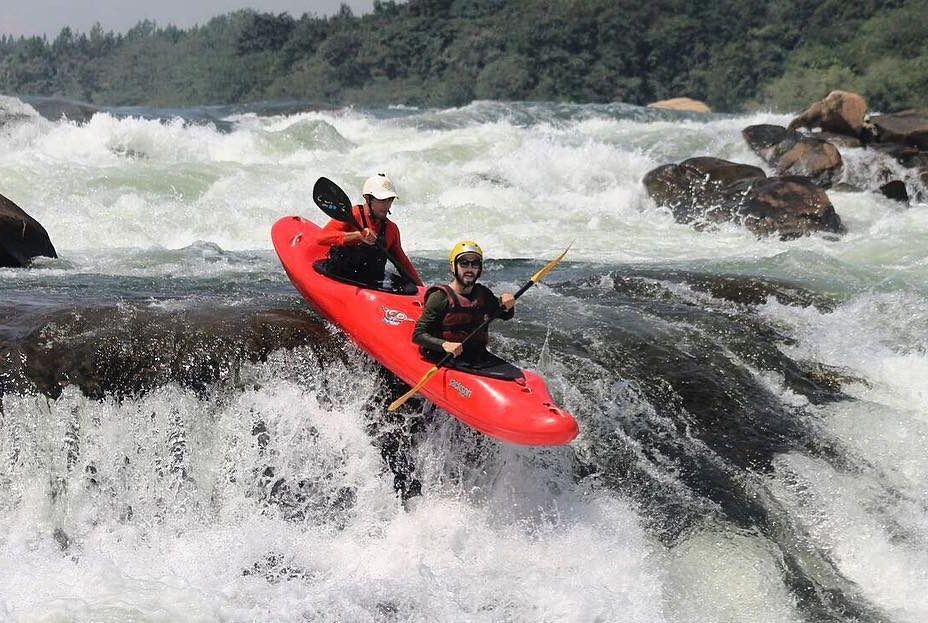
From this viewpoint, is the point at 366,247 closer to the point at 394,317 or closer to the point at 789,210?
the point at 394,317

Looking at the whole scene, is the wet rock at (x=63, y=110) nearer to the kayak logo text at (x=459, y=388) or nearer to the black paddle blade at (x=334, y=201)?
the black paddle blade at (x=334, y=201)

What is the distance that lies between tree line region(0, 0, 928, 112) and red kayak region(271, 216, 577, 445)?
80.7 ft

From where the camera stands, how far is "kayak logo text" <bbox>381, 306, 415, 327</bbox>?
16.8 ft

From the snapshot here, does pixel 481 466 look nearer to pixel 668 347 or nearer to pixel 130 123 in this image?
pixel 668 347

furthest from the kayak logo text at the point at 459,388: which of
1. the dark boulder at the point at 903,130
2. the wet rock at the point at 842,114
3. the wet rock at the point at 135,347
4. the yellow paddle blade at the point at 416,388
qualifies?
the dark boulder at the point at 903,130

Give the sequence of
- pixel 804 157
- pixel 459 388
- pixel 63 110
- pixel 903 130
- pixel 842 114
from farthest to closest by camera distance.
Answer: pixel 63 110 < pixel 842 114 < pixel 903 130 < pixel 804 157 < pixel 459 388

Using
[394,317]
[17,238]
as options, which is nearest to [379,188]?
[394,317]

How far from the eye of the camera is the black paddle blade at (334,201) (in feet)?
18.7

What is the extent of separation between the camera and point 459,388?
4613 mm

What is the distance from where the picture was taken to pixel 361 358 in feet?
17.0

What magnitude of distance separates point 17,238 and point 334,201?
3472mm

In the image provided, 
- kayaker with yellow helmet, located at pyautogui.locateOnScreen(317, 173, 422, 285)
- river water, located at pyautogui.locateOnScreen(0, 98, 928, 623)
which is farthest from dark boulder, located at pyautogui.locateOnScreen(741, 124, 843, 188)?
kayaker with yellow helmet, located at pyautogui.locateOnScreen(317, 173, 422, 285)

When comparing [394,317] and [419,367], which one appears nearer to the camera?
[419,367]

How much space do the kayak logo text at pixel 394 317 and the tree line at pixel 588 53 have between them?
25.2 m
